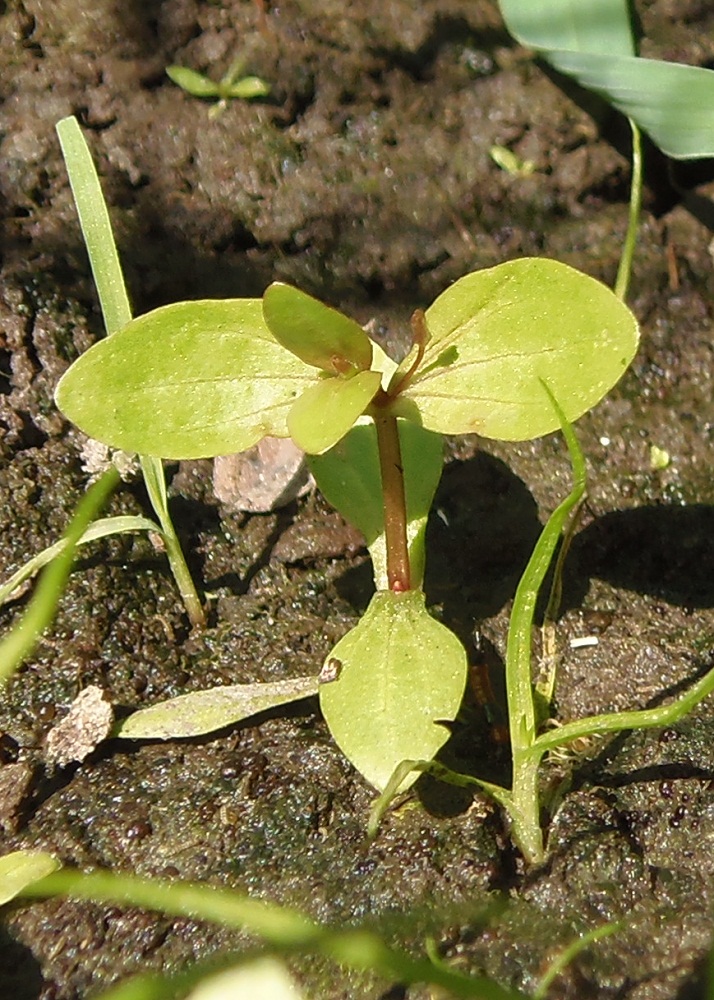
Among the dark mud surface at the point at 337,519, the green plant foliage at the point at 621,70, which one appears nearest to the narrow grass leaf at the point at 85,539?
the dark mud surface at the point at 337,519

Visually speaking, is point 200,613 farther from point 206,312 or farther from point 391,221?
point 391,221

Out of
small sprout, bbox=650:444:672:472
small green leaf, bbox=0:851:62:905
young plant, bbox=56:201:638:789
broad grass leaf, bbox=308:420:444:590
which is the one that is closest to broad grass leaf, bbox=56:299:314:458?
young plant, bbox=56:201:638:789

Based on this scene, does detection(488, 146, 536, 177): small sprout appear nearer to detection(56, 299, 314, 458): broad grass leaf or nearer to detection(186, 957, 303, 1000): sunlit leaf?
detection(56, 299, 314, 458): broad grass leaf

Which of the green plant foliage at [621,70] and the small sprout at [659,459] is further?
the small sprout at [659,459]

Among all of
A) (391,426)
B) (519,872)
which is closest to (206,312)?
(391,426)

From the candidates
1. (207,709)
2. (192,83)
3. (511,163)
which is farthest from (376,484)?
(192,83)

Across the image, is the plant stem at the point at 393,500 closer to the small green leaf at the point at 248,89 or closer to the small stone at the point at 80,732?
the small stone at the point at 80,732

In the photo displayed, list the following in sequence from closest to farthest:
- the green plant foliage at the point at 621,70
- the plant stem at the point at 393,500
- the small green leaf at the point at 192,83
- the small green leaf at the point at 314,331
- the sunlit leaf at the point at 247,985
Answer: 1. the sunlit leaf at the point at 247,985
2. the small green leaf at the point at 314,331
3. the plant stem at the point at 393,500
4. the green plant foliage at the point at 621,70
5. the small green leaf at the point at 192,83
